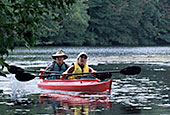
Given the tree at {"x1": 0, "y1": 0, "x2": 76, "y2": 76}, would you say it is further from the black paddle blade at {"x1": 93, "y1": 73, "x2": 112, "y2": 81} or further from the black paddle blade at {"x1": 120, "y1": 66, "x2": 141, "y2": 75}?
the black paddle blade at {"x1": 93, "y1": 73, "x2": 112, "y2": 81}

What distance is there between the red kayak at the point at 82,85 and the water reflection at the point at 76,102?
27 centimetres

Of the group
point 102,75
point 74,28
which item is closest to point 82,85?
point 102,75

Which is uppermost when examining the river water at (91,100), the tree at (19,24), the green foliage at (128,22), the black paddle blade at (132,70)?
the tree at (19,24)

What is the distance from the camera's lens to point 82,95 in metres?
16.1

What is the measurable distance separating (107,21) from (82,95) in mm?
63712

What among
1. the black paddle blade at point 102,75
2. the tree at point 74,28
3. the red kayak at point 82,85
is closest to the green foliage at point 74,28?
the tree at point 74,28

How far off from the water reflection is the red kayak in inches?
10.6

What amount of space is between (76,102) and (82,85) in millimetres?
1945

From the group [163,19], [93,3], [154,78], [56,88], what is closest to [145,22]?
[163,19]

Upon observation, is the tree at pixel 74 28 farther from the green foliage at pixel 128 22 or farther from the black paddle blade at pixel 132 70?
the black paddle blade at pixel 132 70

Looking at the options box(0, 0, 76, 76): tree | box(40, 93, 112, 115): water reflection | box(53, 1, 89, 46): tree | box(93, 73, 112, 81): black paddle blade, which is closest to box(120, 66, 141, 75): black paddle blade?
box(40, 93, 112, 115): water reflection

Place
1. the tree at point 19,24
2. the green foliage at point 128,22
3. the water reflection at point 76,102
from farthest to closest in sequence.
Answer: the green foliage at point 128,22 → the water reflection at point 76,102 → the tree at point 19,24

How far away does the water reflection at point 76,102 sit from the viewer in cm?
1271

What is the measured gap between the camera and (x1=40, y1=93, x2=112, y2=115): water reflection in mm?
12708
